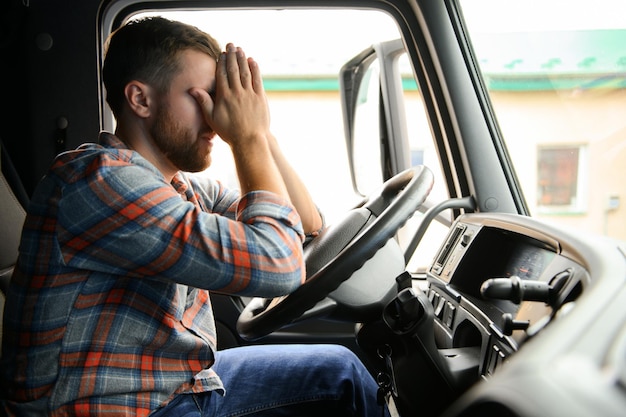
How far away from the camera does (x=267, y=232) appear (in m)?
0.98

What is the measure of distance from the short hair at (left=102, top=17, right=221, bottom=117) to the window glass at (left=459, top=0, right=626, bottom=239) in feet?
2.88

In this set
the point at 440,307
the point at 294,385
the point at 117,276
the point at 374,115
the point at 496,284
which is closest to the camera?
the point at 496,284

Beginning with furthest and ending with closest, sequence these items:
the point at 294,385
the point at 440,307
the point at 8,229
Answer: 1. the point at 8,229
2. the point at 440,307
3. the point at 294,385

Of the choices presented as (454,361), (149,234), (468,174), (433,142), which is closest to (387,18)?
(433,142)

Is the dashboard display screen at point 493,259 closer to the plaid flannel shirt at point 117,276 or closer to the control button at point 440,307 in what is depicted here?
the control button at point 440,307

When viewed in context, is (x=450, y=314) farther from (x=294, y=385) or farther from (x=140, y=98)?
(x=140, y=98)

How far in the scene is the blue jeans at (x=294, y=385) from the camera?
1261mm

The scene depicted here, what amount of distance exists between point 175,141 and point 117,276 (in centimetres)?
27

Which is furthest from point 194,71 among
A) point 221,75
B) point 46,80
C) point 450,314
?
point 46,80

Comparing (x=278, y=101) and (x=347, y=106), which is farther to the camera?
(x=278, y=101)

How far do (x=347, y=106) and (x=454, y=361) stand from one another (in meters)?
1.43

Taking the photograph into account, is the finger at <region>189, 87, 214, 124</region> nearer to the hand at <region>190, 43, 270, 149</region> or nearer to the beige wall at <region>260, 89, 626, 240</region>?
the hand at <region>190, 43, 270, 149</region>

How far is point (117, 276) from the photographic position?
1012mm

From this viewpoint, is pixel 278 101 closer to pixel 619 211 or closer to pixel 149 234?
pixel 619 211
